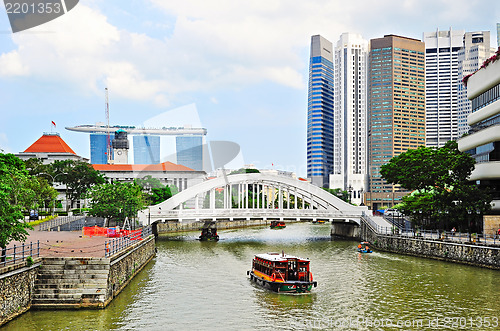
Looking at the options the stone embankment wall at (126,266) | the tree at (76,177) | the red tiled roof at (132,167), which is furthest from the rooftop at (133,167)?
the stone embankment wall at (126,266)

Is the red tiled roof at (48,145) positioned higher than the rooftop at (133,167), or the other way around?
the red tiled roof at (48,145)

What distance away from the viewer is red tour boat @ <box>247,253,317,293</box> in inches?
1215

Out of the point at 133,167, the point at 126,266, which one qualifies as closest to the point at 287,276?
the point at 126,266

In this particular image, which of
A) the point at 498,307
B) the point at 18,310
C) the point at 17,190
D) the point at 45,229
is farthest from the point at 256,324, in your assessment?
the point at 45,229

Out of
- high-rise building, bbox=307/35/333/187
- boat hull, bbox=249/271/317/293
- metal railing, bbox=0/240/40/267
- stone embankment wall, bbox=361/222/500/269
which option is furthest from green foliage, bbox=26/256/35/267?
high-rise building, bbox=307/35/333/187

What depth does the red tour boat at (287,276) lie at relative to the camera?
101ft

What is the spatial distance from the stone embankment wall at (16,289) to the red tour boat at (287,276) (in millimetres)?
13993

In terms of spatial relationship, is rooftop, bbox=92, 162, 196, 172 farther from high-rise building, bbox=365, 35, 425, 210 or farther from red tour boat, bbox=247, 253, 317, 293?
red tour boat, bbox=247, 253, 317, 293

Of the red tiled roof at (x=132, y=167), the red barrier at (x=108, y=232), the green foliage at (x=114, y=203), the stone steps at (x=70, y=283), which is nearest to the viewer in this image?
the stone steps at (x=70, y=283)

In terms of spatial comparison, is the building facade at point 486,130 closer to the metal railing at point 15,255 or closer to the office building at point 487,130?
the office building at point 487,130

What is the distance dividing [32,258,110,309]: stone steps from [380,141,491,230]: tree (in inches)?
1323

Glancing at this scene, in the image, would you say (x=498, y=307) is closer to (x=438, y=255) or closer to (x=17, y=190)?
(x=438, y=255)

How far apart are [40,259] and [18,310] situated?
3284mm

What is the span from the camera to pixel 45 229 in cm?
5219
